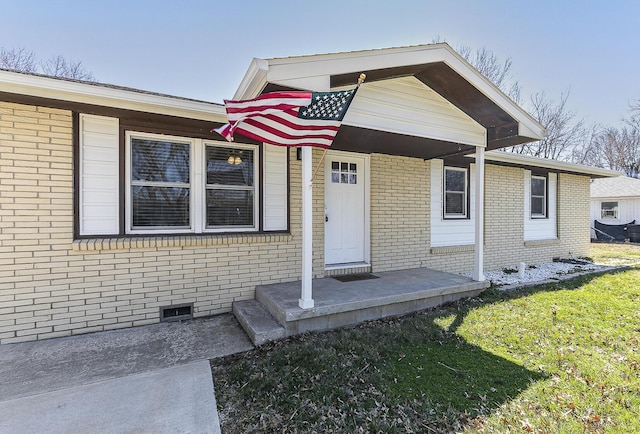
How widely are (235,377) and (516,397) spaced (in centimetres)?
240

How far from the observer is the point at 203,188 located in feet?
14.1

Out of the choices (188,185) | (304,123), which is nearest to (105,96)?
(188,185)

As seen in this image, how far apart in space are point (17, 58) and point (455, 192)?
19.5 meters

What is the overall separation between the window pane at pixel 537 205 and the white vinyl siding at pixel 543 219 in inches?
6.4

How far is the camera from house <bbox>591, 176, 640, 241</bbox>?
16.4m

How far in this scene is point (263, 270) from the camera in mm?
4625

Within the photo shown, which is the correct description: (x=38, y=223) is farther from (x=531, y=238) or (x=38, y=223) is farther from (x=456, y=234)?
(x=531, y=238)

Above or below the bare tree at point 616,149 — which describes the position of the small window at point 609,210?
below

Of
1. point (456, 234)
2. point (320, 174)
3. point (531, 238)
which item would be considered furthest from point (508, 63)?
point (320, 174)

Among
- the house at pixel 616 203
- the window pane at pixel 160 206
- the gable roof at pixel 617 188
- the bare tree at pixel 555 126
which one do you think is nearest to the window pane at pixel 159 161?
the window pane at pixel 160 206

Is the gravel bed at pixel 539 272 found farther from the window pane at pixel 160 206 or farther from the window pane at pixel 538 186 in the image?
the window pane at pixel 160 206

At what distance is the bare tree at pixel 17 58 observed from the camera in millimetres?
13555

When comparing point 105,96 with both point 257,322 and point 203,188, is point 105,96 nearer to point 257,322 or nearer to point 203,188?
point 203,188

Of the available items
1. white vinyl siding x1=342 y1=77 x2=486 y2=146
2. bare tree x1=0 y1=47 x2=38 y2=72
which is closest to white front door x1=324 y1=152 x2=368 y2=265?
white vinyl siding x1=342 y1=77 x2=486 y2=146
